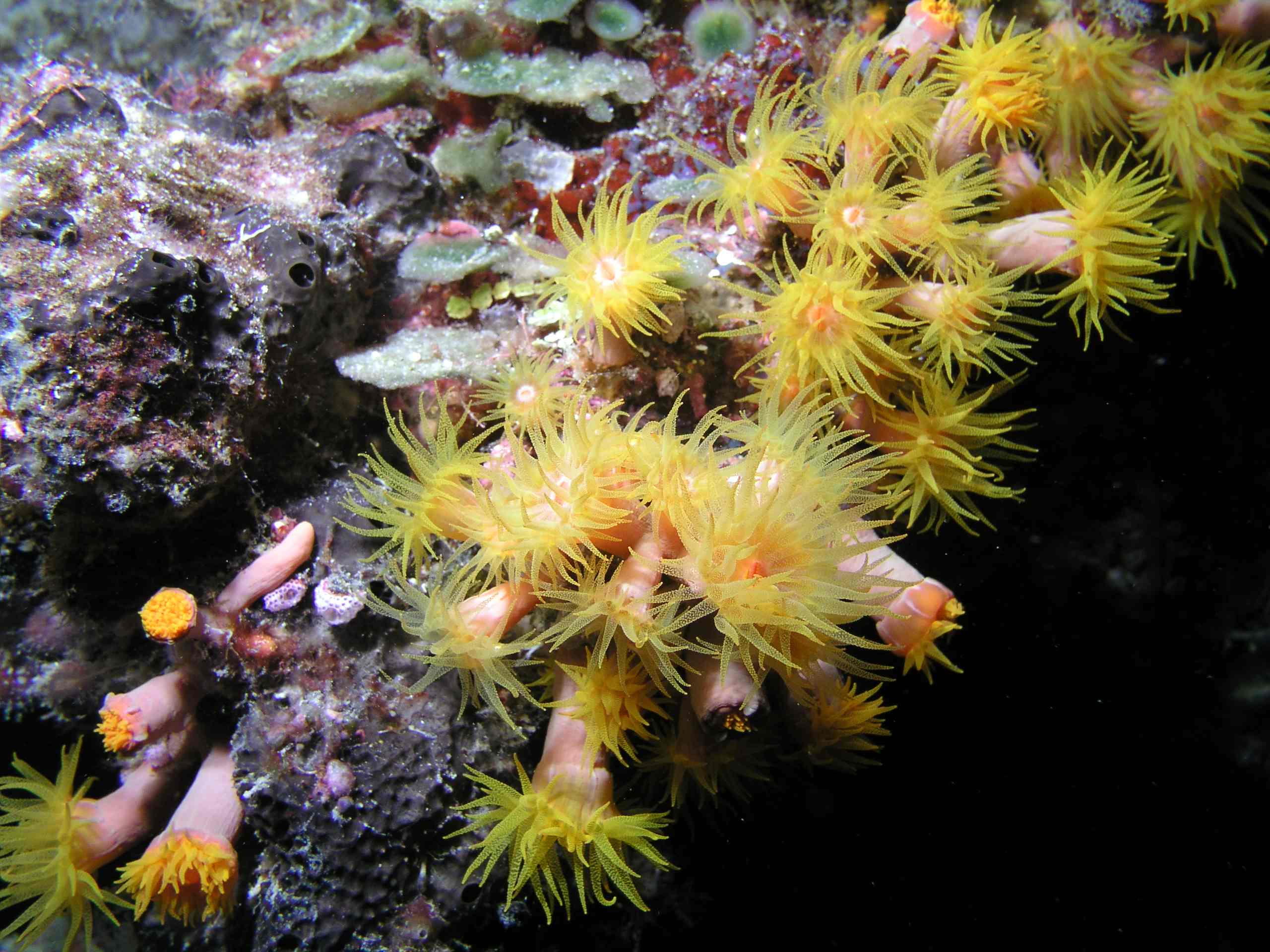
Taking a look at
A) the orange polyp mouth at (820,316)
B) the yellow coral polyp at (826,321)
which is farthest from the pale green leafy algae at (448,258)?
the orange polyp mouth at (820,316)

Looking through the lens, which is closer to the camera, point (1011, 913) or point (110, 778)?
point (110, 778)

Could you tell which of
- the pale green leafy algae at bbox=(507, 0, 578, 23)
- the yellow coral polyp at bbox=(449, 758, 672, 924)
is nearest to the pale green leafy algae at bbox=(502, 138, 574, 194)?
the pale green leafy algae at bbox=(507, 0, 578, 23)

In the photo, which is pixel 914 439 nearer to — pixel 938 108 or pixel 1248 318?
pixel 938 108

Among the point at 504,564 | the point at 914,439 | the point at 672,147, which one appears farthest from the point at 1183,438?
the point at 504,564

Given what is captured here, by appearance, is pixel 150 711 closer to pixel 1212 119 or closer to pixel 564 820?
pixel 564 820

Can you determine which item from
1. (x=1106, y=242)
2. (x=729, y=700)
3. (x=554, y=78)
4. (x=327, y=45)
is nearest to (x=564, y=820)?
(x=729, y=700)

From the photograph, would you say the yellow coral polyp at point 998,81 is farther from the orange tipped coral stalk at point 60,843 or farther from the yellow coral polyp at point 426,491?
the orange tipped coral stalk at point 60,843
